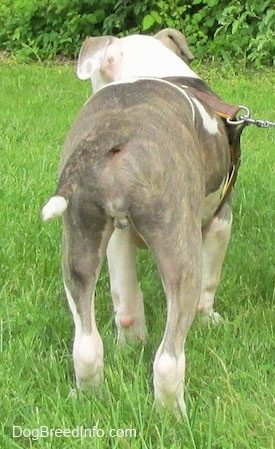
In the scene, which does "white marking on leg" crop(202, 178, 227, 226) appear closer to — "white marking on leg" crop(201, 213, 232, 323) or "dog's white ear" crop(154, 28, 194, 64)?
"white marking on leg" crop(201, 213, 232, 323)

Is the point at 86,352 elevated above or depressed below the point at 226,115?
below

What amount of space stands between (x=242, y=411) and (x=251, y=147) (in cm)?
390

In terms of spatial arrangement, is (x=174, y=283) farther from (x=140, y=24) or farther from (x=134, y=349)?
(x=140, y=24)

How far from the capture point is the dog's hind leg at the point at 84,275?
2586mm

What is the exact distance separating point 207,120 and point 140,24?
8.51 m

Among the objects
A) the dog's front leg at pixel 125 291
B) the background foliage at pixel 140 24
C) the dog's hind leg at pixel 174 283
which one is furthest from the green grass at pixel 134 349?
the background foliage at pixel 140 24

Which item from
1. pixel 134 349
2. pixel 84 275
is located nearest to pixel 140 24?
pixel 134 349

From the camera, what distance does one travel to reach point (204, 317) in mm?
3525

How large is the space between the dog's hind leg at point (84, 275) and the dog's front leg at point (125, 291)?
1.77 ft

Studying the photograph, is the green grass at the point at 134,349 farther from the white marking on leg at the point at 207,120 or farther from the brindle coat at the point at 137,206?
the white marking on leg at the point at 207,120

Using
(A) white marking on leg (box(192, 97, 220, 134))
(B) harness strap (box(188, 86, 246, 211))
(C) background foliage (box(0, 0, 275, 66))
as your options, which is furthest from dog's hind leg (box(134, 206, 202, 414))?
(C) background foliage (box(0, 0, 275, 66))

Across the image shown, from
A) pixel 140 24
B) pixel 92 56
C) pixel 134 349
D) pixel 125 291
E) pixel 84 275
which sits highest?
pixel 92 56

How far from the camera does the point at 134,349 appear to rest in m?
3.16

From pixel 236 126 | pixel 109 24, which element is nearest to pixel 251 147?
pixel 236 126
